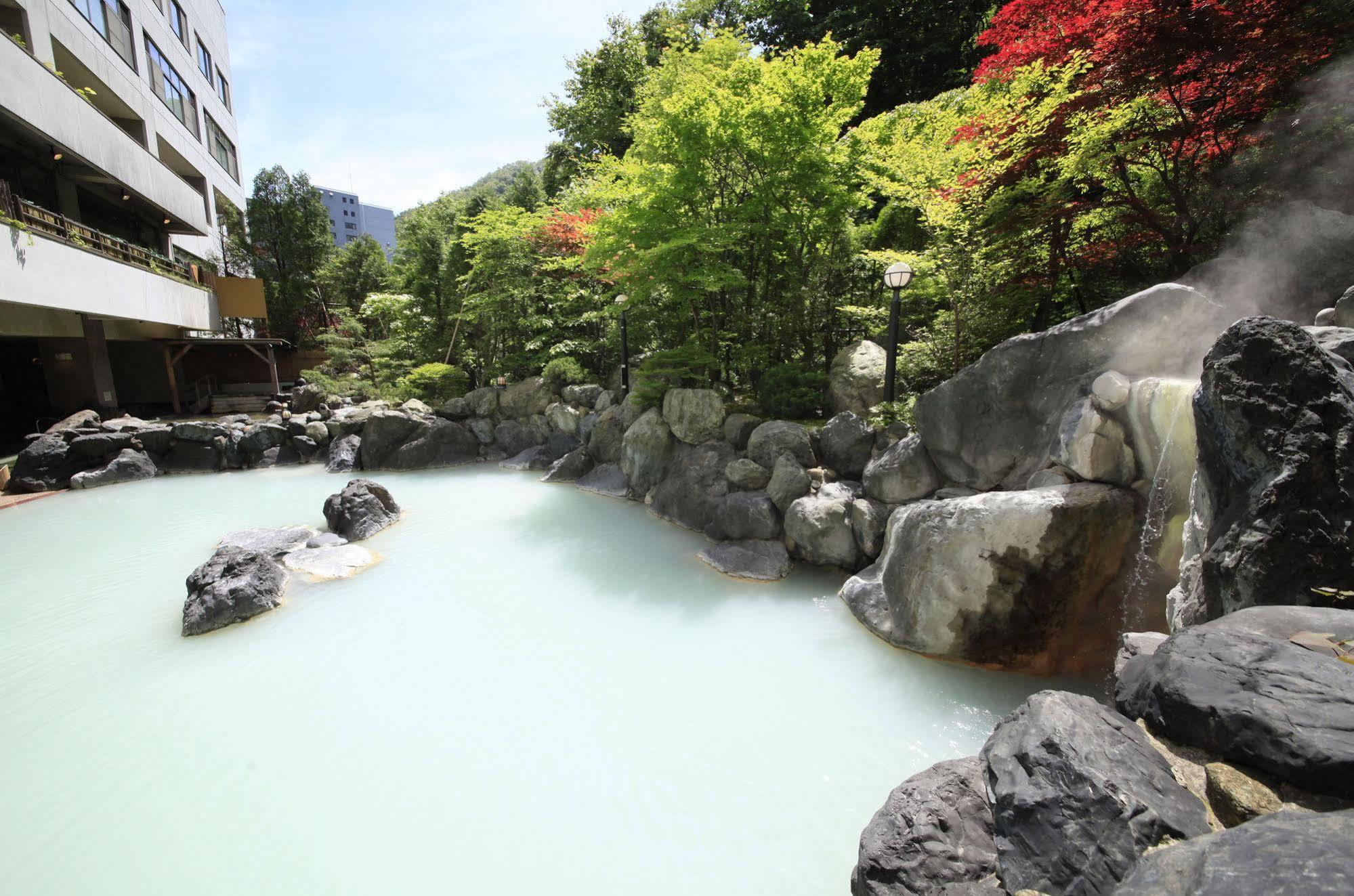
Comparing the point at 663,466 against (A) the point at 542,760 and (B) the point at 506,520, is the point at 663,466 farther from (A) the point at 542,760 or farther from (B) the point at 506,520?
(A) the point at 542,760

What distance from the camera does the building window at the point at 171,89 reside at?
1575 cm

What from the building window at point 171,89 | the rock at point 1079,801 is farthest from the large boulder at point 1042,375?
the building window at point 171,89

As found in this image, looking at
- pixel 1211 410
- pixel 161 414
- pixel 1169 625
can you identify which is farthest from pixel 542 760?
pixel 161 414

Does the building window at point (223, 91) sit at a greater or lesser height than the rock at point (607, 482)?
greater

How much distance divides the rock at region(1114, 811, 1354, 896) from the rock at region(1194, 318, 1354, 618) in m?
1.59

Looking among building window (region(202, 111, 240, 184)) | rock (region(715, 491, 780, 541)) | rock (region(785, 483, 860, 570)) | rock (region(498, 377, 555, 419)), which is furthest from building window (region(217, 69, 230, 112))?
rock (region(785, 483, 860, 570))

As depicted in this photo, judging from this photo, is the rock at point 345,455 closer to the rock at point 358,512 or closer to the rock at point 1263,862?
the rock at point 358,512

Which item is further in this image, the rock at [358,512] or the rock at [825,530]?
the rock at [358,512]

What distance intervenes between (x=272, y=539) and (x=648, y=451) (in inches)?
210

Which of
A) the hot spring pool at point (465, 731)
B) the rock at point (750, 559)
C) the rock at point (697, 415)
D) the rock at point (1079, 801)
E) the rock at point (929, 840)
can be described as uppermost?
the rock at point (697, 415)

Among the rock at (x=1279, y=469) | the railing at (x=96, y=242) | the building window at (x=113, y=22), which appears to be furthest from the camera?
the building window at (x=113, y=22)

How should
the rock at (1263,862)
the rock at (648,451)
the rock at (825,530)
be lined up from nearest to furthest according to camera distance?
the rock at (1263,862), the rock at (825,530), the rock at (648,451)

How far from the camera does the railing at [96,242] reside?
9.30 meters

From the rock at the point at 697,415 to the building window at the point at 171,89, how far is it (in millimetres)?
19190
